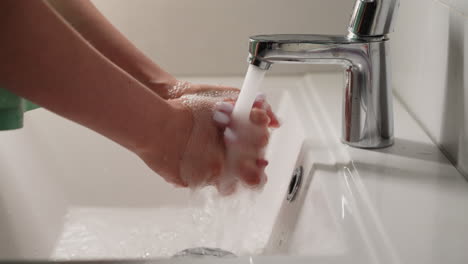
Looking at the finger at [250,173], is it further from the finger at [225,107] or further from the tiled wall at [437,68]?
the tiled wall at [437,68]

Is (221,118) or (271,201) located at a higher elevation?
(221,118)

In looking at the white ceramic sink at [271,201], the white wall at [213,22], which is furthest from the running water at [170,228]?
the white wall at [213,22]

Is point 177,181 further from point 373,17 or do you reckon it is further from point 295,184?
point 373,17

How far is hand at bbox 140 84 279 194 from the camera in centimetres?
70

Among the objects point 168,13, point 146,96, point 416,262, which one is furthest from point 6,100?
point 168,13

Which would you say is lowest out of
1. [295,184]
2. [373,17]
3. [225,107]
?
[295,184]

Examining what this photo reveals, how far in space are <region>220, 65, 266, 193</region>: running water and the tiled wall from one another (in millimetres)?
208

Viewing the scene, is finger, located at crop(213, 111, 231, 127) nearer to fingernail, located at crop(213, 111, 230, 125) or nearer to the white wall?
fingernail, located at crop(213, 111, 230, 125)

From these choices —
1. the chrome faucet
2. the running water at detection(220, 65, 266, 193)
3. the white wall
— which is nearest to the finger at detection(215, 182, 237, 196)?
the running water at detection(220, 65, 266, 193)

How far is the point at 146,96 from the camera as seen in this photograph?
63 centimetres

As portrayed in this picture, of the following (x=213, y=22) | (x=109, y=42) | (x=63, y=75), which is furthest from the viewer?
(x=213, y=22)

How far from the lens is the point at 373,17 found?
705 millimetres

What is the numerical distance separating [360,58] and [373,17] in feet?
0.16

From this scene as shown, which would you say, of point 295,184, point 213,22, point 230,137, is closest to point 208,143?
point 230,137
